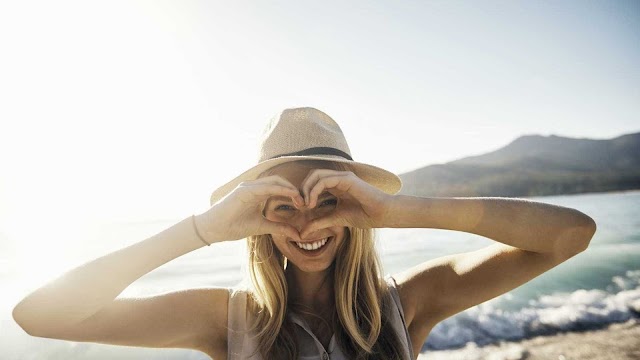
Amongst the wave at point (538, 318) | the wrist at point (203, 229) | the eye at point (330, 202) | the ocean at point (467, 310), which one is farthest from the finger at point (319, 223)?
the wave at point (538, 318)

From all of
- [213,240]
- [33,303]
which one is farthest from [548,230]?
[33,303]

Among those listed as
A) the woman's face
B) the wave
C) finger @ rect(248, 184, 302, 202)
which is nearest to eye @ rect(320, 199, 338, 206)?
the woman's face

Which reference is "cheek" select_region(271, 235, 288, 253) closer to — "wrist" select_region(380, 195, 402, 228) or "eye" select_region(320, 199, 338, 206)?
"eye" select_region(320, 199, 338, 206)

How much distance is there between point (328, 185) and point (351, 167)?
476 millimetres

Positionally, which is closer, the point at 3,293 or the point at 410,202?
the point at 410,202

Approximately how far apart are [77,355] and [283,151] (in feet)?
19.1

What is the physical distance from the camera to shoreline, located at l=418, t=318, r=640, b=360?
5371 millimetres

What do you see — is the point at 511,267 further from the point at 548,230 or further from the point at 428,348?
the point at 428,348

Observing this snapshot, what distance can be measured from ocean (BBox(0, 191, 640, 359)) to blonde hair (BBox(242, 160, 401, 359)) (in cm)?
28

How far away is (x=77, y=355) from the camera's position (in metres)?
5.82

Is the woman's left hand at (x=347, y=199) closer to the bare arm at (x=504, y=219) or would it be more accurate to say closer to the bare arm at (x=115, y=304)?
the bare arm at (x=504, y=219)

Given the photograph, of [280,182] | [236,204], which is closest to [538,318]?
[280,182]

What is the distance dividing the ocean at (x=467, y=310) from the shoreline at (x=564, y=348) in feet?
0.62

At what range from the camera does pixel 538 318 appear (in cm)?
674
